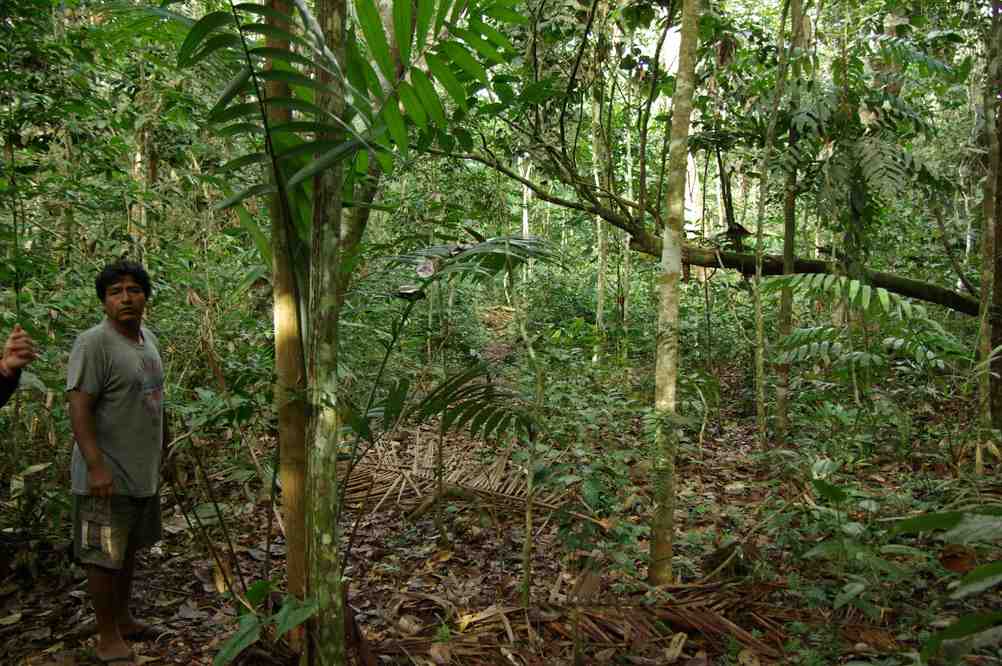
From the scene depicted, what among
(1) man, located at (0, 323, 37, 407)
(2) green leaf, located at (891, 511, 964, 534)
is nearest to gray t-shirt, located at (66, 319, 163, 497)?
(1) man, located at (0, 323, 37, 407)

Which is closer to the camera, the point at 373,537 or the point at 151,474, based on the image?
the point at 151,474

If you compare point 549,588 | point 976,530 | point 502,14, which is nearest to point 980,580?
point 976,530

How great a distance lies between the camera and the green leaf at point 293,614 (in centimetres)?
183

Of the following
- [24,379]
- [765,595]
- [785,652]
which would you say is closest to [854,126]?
[765,595]

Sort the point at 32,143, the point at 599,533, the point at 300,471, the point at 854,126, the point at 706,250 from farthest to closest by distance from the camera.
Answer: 1. the point at 706,250
2. the point at 854,126
3. the point at 32,143
4. the point at 599,533
5. the point at 300,471

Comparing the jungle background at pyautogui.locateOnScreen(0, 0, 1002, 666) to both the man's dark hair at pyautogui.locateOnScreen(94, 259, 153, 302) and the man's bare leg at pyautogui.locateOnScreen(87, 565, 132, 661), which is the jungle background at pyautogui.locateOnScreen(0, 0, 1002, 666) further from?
the man's dark hair at pyautogui.locateOnScreen(94, 259, 153, 302)

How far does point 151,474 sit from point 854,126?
5005 mm

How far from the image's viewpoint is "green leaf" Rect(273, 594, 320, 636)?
1.83m

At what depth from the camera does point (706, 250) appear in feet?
18.9

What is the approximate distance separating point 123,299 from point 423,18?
5.93 feet

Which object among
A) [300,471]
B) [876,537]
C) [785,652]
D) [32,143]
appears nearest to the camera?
[300,471]

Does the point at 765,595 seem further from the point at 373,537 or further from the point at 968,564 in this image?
the point at 373,537

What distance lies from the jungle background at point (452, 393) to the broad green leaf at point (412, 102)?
0.01 meters

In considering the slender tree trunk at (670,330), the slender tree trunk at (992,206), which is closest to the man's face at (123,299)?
the slender tree trunk at (670,330)
